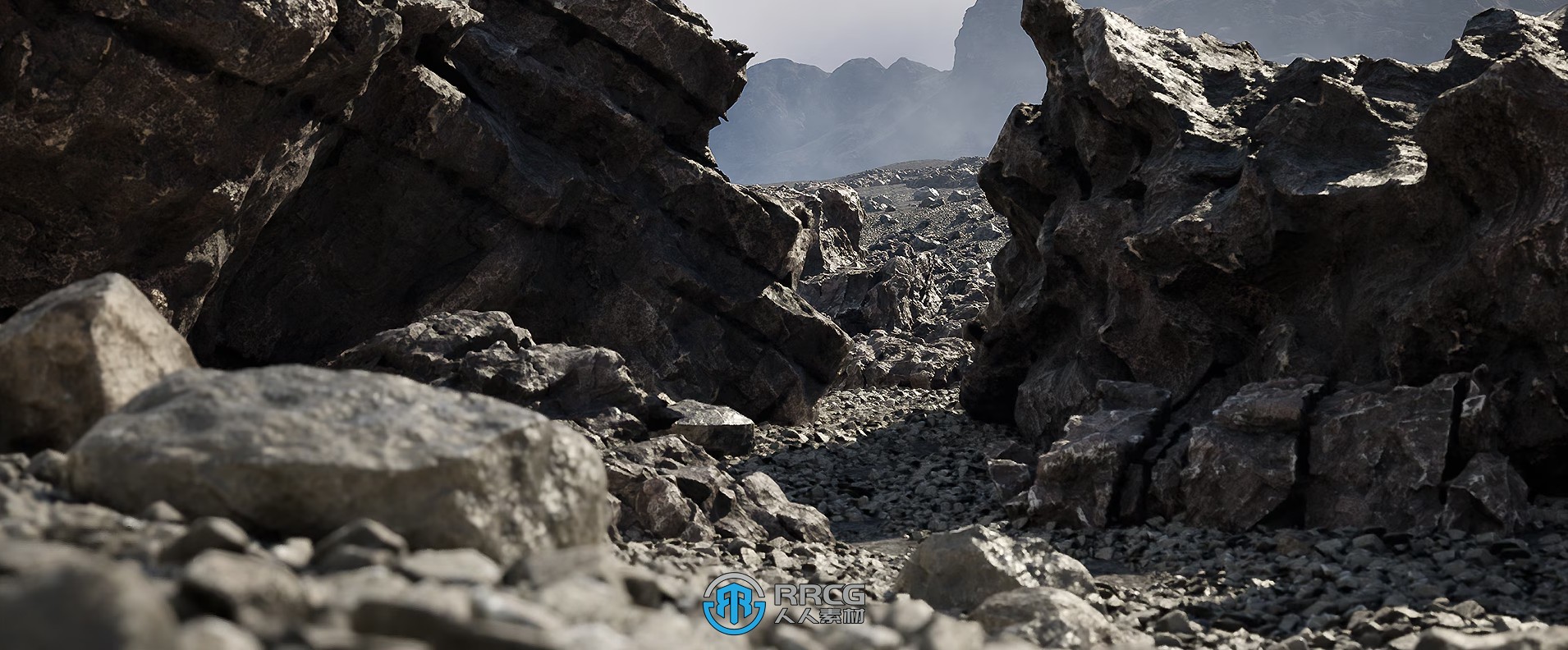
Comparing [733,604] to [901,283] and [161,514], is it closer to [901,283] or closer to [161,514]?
[161,514]

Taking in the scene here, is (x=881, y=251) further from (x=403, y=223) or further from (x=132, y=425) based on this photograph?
(x=132, y=425)

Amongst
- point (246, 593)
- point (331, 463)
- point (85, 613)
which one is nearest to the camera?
point (85, 613)

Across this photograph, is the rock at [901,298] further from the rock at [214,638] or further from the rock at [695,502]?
the rock at [214,638]

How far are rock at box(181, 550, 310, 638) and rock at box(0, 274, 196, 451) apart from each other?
14.7 feet

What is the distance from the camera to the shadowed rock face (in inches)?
697

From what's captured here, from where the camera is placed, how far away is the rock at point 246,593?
4.82 m

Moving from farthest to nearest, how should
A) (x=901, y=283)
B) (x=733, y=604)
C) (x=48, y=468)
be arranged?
(x=901, y=283) < (x=733, y=604) < (x=48, y=468)

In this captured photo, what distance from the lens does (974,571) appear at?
42.0 ft

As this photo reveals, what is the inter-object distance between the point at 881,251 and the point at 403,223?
173 ft

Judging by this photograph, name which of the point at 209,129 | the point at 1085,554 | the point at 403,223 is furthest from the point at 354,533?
the point at 403,223

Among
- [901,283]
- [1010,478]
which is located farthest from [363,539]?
[901,283]

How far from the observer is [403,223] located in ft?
85.6

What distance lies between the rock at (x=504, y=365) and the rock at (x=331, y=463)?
42.7ft

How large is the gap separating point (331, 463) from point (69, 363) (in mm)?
3267
